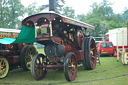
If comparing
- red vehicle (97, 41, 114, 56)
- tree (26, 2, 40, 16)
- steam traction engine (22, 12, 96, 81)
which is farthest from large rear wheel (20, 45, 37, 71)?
tree (26, 2, 40, 16)

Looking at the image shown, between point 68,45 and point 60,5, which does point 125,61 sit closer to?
point 68,45

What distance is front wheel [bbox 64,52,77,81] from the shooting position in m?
4.83

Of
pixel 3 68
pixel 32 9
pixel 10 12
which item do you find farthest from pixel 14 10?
pixel 3 68

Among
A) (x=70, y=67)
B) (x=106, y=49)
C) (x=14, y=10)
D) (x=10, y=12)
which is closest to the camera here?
(x=70, y=67)

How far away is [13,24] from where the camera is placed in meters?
40.0

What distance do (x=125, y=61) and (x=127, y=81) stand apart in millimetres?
2642

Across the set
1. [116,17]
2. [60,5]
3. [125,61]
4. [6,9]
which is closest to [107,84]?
[125,61]

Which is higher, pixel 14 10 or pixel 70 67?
pixel 14 10

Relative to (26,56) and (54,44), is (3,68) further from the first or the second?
(54,44)

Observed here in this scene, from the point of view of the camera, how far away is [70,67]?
17.3 feet

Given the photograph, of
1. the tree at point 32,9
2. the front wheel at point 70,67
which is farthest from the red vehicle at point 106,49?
the tree at point 32,9

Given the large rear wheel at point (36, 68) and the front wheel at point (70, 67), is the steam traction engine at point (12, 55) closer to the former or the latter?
the large rear wheel at point (36, 68)

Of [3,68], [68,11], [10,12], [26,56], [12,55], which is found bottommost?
[3,68]

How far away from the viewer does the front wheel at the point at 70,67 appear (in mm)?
4832
